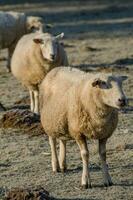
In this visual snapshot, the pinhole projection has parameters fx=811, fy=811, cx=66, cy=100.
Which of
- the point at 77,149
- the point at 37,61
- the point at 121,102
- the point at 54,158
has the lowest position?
the point at 77,149

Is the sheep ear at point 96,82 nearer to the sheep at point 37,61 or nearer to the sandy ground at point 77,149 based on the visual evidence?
the sandy ground at point 77,149

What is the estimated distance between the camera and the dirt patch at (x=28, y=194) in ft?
28.0

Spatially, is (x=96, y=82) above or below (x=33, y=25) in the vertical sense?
above

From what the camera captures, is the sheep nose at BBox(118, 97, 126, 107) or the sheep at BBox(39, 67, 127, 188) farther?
the sheep at BBox(39, 67, 127, 188)

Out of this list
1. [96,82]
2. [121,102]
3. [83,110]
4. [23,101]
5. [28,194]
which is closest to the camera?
[28,194]

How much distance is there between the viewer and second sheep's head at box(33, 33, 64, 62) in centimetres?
1371

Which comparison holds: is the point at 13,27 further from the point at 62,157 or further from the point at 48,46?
the point at 62,157

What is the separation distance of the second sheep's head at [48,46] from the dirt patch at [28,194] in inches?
205

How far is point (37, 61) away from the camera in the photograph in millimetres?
14156

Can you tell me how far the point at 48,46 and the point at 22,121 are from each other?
1.81 metres

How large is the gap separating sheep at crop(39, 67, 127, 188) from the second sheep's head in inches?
134

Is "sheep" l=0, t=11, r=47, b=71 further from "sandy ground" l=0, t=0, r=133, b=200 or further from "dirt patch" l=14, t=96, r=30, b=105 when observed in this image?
"dirt patch" l=14, t=96, r=30, b=105

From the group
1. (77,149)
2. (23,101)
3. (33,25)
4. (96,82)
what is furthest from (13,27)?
(96,82)

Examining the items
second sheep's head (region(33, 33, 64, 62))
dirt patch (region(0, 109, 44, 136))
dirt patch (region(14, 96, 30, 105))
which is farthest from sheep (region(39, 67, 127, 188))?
dirt patch (region(14, 96, 30, 105))
